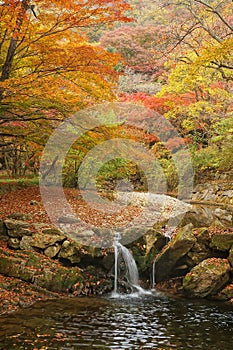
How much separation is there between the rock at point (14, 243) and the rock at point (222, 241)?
5120mm

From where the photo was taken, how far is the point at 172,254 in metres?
9.82

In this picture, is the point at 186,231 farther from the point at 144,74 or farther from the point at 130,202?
the point at 144,74

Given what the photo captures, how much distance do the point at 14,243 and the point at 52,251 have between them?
970mm

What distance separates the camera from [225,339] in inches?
237

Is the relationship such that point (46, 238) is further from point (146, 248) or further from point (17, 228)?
point (146, 248)

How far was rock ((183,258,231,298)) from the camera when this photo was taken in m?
8.73

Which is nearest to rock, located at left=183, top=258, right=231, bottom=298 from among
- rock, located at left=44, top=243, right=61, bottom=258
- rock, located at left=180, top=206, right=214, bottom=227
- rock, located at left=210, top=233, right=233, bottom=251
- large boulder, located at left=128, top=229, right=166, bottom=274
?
rock, located at left=210, top=233, right=233, bottom=251

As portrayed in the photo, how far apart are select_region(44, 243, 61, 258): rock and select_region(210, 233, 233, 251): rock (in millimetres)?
4131

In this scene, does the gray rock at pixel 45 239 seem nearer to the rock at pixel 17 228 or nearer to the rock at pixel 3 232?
the rock at pixel 17 228

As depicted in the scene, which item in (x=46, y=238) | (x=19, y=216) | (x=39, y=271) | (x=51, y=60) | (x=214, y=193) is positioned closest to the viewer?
(x=51, y=60)

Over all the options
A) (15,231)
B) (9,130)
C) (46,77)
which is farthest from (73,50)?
(15,231)

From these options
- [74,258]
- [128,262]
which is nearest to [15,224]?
[74,258]

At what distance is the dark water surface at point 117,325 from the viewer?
18.4ft

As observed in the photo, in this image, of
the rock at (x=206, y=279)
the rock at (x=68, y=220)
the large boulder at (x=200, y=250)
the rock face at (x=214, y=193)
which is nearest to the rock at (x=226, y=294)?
the rock at (x=206, y=279)
